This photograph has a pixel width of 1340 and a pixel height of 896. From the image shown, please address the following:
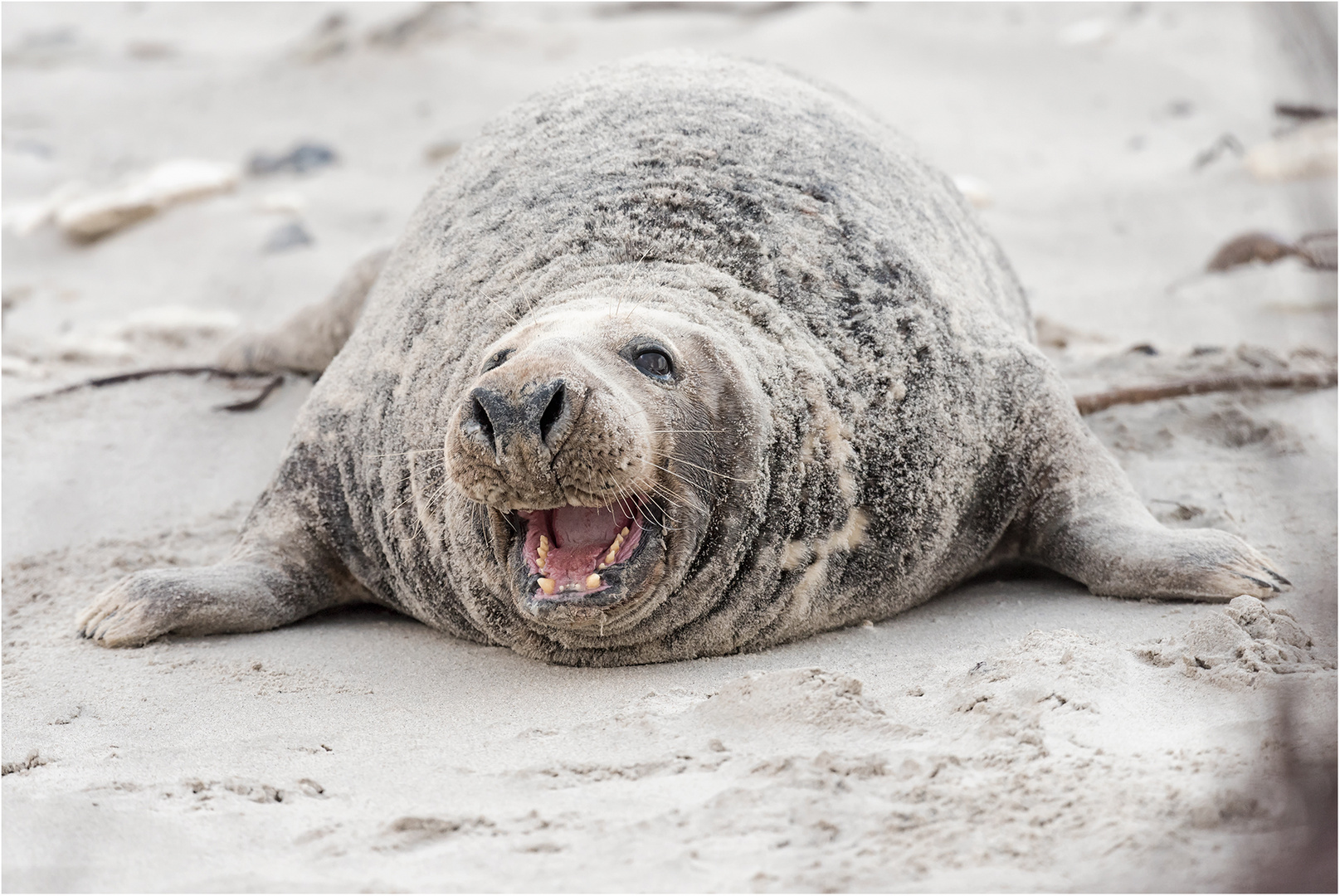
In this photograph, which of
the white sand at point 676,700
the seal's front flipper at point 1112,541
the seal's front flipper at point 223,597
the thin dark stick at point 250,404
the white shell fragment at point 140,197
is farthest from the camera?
the white shell fragment at point 140,197

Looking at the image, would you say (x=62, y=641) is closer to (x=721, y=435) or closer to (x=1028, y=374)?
(x=721, y=435)

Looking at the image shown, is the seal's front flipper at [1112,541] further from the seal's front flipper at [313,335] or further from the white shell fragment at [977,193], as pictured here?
the white shell fragment at [977,193]

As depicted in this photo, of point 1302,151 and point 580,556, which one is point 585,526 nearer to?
point 580,556

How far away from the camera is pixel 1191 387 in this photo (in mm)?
4914

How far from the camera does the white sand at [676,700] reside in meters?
→ 1.92

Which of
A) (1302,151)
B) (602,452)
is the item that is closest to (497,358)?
(602,452)

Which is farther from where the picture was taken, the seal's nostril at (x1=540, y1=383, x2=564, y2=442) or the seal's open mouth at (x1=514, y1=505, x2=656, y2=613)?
the seal's open mouth at (x1=514, y1=505, x2=656, y2=613)

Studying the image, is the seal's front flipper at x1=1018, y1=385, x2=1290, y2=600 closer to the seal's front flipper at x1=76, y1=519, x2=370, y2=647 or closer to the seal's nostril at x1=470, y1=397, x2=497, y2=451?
the seal's nostril at x1=470, y1=397, x2=497, y2=451

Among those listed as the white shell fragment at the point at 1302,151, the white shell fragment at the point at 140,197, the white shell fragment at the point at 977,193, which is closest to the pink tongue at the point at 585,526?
the white shell fragment at the point at 1302,151

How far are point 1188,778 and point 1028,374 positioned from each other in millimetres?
1797

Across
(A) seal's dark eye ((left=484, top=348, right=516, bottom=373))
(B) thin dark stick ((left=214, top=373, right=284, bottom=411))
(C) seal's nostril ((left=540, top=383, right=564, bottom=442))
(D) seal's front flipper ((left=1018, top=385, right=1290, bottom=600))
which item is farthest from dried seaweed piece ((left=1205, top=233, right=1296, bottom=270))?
(C) seal's nostril ((left=540, top=383, right=564, bottom=442))

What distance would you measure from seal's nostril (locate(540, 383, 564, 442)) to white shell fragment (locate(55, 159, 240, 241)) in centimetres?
689

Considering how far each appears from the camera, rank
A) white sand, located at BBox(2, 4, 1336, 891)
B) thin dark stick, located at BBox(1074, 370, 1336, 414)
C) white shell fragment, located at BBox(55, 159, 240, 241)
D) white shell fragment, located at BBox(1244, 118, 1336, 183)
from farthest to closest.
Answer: white shell fragment, located at BBox(55, 159, 240, 241) < white shell fragment, located at BBox(1244, 118, 1336, 183) < thin dark stick, located at BBox(1074, 370, 1336, 414) < white sand, located at BBox(2, 4, 1336, 891)

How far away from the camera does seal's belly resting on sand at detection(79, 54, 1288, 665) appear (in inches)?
115
